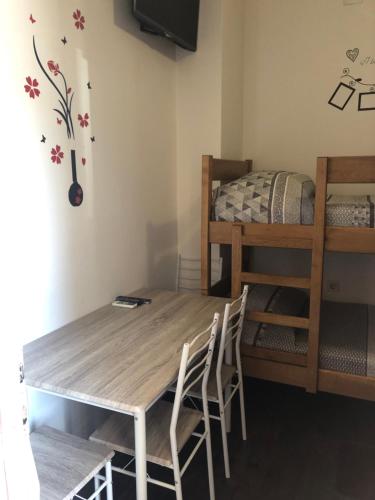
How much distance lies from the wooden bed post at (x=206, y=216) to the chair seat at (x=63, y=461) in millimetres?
1194

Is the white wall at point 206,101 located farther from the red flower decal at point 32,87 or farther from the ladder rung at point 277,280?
the red flower decal at point 32,87

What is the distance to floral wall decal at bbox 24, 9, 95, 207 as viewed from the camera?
67.3 inches

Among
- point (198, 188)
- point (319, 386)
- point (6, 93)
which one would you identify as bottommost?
point (319, 386)

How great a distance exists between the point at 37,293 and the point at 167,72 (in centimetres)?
177

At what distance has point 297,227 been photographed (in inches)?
86.3

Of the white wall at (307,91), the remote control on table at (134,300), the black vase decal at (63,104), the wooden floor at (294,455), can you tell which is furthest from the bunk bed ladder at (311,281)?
the white wall at (307,91)

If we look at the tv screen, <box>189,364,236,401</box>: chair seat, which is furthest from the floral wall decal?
<box>189,364,236,401</box>: chair seat

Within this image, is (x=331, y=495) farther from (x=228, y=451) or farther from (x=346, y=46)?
(x=346, y=46)

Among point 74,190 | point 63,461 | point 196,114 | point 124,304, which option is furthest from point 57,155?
point 196,114

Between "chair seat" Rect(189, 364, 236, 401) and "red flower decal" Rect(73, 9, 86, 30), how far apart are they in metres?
1.74

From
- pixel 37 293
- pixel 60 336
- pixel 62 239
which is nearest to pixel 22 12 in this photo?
pixel 62 239

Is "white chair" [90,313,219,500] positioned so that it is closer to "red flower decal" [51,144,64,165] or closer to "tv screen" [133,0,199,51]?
"red flower decal" [51,144,64,165]

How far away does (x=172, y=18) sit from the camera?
2387 millimetres

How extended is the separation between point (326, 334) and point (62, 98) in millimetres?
1864
